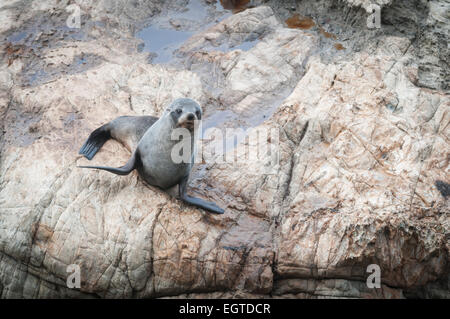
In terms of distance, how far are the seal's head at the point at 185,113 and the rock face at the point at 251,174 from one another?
0.90m

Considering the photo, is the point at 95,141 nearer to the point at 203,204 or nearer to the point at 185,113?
the point at 185,113

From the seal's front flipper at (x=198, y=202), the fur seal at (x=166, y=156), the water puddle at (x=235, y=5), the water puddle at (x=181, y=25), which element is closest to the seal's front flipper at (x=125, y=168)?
the fur seal at (x=166, y=156)

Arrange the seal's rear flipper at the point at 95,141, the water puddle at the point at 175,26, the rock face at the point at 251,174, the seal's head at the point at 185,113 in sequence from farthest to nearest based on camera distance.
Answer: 1. the water puddle at the point at 175,26
2. the seal's rear flipper at the point at 95,141
3. the rock face at the point at 251,174
4. the seal's head at the point at 185,113

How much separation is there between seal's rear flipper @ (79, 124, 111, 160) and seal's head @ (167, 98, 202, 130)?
1.15 metres

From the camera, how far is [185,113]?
4562 millimetres

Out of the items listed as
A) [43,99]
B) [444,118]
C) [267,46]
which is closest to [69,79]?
[43,99]

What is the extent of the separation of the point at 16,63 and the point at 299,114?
438cm

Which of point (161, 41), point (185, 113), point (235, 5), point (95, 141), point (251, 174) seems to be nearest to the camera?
point (185, 113)

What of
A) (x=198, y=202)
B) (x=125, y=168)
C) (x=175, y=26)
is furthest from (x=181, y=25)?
(x=198, y=202)

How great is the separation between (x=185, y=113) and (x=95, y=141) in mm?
1517

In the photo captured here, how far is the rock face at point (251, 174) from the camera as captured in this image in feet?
15.3

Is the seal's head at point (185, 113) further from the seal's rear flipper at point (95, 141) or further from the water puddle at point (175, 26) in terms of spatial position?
the water puddle at point (175, 26)

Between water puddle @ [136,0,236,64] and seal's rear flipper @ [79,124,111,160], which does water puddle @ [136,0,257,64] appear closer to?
water puddle @ [136,0,236,64]

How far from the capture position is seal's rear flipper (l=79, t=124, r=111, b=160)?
527 cm
